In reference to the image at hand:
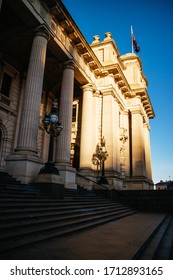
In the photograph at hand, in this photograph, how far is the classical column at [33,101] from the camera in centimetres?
1025

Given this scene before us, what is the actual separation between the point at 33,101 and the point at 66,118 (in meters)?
3.43

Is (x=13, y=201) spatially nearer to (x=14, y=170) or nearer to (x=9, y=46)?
(x=14, y=170)

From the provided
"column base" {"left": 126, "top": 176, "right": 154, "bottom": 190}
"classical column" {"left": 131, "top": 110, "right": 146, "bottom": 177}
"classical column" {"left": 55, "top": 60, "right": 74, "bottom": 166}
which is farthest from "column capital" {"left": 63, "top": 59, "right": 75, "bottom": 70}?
"column base" {"left": 126, "top": 176, "right": 154, "bottom": 190}

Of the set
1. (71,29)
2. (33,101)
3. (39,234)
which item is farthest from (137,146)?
(39,234)

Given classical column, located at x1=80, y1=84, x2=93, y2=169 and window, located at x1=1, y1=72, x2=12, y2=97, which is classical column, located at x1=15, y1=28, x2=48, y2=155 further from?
classical column, located at x1=80, y1=84, x2=93, y2=169

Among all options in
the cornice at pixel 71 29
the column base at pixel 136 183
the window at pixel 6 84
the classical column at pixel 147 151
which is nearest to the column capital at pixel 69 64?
the cornice at pixel 71 29

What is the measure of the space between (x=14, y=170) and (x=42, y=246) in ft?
19.9

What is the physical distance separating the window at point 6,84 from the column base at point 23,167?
8476 mm

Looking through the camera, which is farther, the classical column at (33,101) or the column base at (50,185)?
the classical column at (33,101)

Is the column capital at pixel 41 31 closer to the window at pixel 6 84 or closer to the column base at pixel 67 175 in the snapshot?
the window at pixel 6 84

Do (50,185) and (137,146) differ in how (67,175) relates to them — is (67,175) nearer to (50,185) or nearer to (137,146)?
(50,185)

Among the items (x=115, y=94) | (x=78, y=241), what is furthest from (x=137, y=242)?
(x=115, y=94)

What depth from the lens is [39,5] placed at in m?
12.1

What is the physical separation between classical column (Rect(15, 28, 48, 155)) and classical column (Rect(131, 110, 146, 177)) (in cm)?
1517
